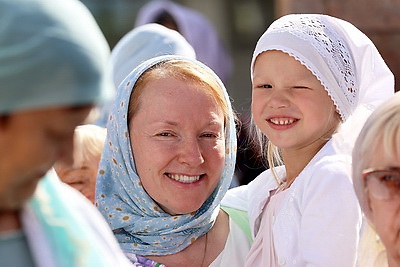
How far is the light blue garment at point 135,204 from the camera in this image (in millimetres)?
3498

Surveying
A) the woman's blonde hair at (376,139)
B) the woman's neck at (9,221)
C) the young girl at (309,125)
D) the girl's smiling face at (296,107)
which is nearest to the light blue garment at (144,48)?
the young girl at (309,125)

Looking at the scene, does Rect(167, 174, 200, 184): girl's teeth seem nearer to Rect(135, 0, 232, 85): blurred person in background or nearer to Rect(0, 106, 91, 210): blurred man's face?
Rect(0, 106, 91, 210): blurred man's face

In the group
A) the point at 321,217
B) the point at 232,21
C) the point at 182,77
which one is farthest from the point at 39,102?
the point at 232,21

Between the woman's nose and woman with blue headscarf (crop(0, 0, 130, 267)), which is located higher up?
woman with blue headscarf (crop(0, 0, 130, 267))

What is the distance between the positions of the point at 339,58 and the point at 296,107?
0.89ft

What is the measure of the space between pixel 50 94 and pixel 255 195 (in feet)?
6.72

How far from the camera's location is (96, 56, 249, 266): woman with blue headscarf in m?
3.45

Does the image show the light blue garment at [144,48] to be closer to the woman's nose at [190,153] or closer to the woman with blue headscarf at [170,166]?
the woman with blue headscarf at [170,166]

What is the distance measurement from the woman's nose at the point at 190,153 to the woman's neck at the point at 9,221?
1419mm

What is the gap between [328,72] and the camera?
11.6 ft

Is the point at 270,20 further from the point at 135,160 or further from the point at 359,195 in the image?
the point at 359,195

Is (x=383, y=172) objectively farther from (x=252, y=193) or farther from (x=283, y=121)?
(x=252, y=193)

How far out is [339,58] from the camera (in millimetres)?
3570

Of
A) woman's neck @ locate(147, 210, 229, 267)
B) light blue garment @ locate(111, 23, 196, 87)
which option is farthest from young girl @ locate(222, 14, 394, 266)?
light blue garment @ locate(111, 23, 196, 87)
